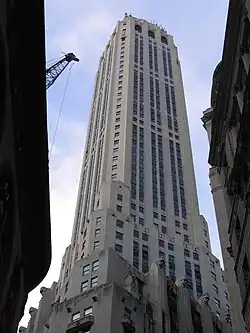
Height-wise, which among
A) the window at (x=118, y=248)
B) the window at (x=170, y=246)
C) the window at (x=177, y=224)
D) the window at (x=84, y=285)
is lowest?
the window at (x=84, y=285)

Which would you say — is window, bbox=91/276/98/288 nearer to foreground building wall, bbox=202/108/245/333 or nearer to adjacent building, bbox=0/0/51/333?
foreground building wall, bbox=202/108/245/333

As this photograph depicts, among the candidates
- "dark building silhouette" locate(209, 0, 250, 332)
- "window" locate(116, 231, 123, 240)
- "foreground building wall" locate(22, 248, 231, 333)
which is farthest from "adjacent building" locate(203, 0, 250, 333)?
"window" locate(116, 231, 123, 240)

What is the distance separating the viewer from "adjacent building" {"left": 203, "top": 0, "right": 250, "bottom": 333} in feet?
107

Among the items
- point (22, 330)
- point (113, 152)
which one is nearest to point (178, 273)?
point (22, 330)

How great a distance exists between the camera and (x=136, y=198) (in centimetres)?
12800

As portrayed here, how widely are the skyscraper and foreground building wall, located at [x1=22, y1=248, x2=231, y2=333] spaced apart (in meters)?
0.25

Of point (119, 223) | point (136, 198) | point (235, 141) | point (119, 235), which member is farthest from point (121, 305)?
point (235, 141)

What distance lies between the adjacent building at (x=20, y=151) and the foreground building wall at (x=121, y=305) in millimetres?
49756

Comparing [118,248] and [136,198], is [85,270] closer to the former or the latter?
[118,248]

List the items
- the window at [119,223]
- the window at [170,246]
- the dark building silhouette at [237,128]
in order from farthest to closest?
the window at [170,246] → the window at [119,223] → the dark building silhouette at [237,128]

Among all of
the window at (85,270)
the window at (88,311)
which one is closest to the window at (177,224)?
the window at (85,270)

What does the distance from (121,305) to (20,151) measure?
60137mm

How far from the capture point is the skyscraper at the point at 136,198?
96188mm

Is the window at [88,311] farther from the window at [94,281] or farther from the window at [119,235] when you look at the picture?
the window at [119,235]
